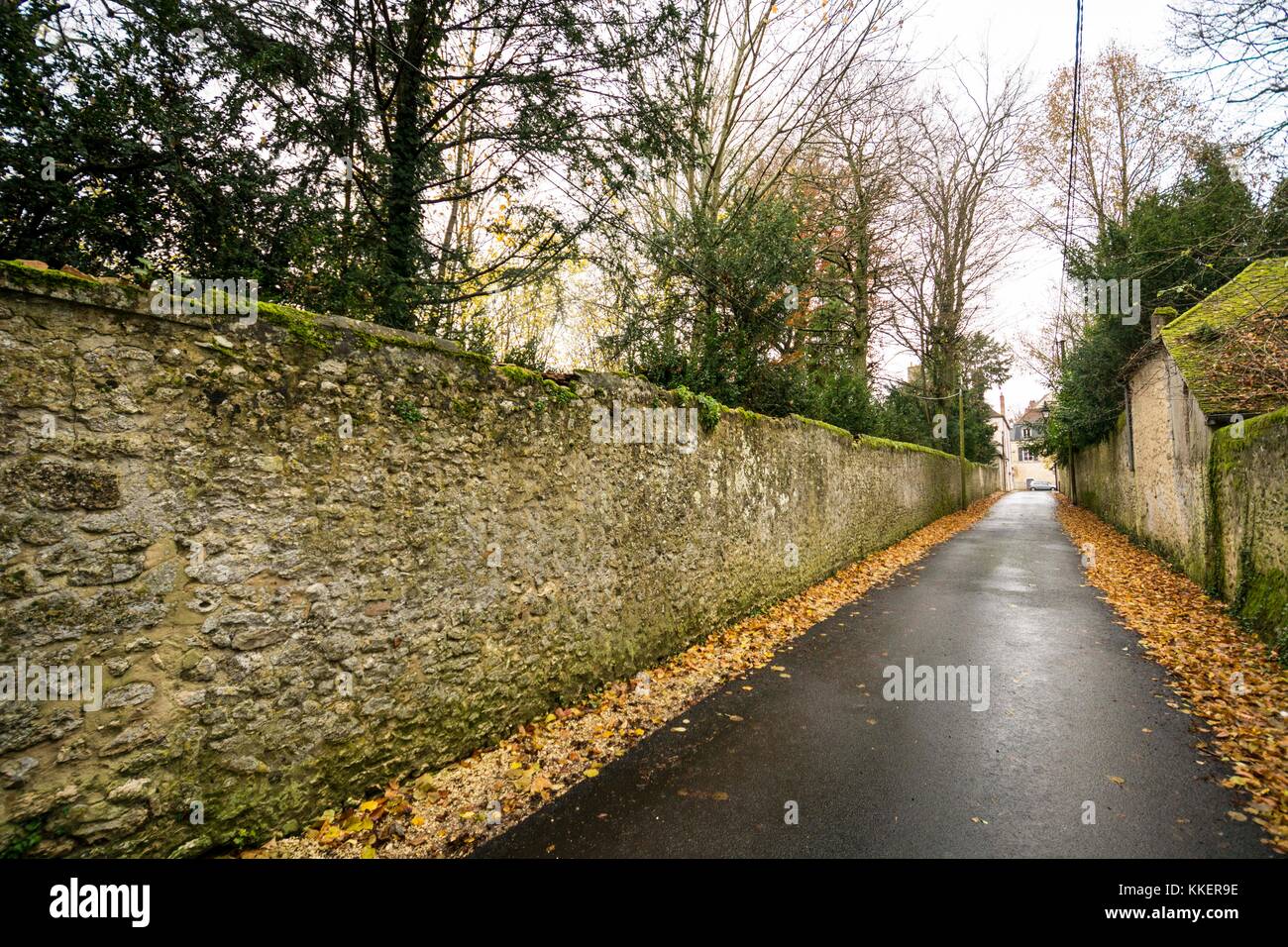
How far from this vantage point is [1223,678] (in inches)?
191

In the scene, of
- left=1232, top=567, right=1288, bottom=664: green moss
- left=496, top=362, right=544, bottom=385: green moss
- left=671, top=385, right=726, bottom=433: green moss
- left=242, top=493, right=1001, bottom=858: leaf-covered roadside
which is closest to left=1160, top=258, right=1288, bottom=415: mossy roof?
left=1232, top=567, right=1288, bottom=664: green moss

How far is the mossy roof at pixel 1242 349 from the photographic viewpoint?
664 cm

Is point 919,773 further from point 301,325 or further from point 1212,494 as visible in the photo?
point 1212,494

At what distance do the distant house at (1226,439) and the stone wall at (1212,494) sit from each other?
17mm

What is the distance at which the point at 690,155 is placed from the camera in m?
7.96

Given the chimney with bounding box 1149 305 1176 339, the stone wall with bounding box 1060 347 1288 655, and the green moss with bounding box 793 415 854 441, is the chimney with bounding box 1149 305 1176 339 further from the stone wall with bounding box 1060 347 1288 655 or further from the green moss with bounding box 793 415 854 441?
the green moss with bounding box 793 415 854 441

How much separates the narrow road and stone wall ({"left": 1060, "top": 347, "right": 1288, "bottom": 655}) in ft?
5.31

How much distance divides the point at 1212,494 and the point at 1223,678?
4121 mm

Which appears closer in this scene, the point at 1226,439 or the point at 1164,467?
the point at 1226,439

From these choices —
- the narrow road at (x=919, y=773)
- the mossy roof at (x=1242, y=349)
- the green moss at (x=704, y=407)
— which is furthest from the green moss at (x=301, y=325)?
the mossy roof at (x=1242, y=349)

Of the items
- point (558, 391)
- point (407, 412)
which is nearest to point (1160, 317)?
point (558, 391)

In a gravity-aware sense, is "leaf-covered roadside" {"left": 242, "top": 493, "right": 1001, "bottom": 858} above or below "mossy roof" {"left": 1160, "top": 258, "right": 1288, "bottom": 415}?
below

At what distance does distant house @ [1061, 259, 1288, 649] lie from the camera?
19.1 feet
